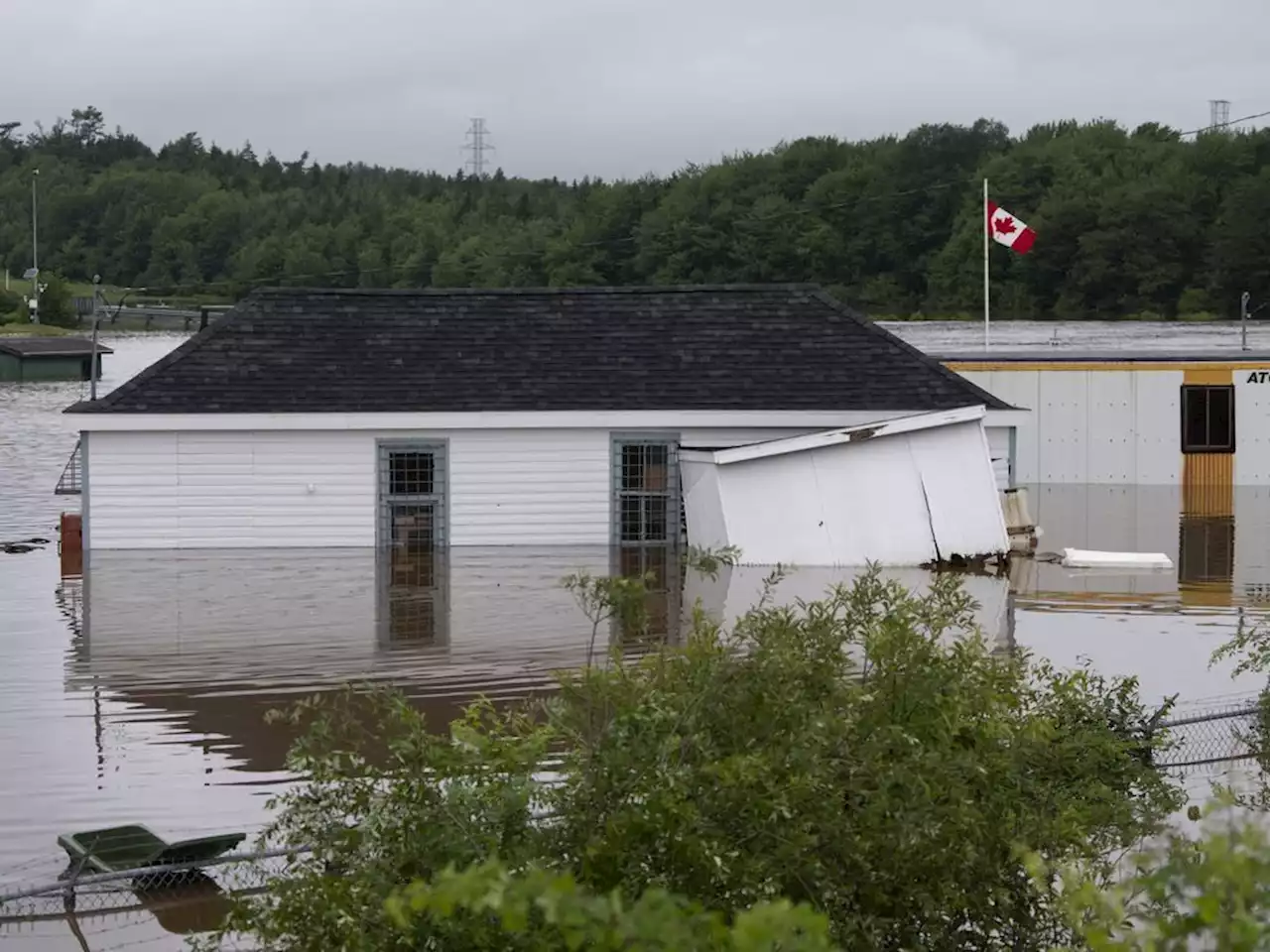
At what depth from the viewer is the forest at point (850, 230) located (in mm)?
76938

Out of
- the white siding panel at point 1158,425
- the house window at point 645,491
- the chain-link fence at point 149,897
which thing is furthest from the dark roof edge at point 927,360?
the chain-link fence at point 149,897

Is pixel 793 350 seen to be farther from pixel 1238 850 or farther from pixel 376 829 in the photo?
pixel 1238 850

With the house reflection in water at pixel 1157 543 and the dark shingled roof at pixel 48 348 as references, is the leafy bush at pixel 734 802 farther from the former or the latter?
the dark shingled roof at pixel 48 348

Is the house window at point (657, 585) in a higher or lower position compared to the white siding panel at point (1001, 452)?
lower

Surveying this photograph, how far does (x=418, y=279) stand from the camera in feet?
415

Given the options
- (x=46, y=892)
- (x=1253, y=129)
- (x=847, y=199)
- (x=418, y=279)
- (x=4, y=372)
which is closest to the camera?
(x=46, y=892)

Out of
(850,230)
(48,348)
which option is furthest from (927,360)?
(850,230)

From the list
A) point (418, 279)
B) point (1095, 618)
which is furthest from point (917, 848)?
point (418, 279)

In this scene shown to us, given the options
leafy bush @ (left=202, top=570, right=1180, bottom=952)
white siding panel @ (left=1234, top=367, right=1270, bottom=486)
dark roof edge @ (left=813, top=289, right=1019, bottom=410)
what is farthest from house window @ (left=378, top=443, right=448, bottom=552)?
leafy bush @ (left=202, top=570, right=1180, bottom=952)

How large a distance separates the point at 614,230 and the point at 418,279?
70.8ft

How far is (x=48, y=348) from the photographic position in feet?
276

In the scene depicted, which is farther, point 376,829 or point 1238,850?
point 376,829

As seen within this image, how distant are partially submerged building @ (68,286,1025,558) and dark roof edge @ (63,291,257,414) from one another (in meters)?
0.04

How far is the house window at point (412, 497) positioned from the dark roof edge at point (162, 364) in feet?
9.97
